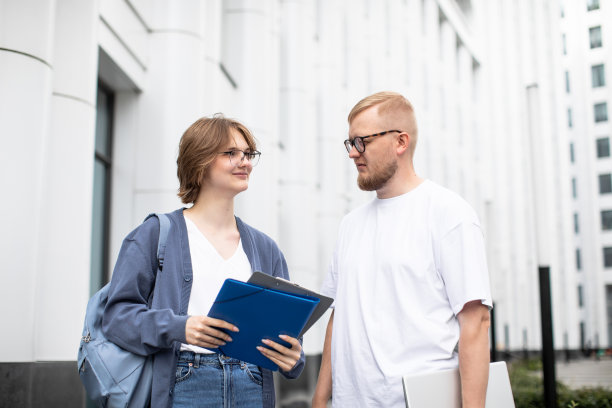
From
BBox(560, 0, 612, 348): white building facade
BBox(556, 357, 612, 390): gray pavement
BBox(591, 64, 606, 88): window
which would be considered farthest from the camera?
BBox(591, 64, 606, 88): window

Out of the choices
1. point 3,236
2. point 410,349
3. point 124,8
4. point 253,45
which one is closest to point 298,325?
point 410,349

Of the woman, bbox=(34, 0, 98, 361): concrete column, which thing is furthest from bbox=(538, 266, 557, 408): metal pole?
the woman

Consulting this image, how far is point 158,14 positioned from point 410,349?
7.45 metres

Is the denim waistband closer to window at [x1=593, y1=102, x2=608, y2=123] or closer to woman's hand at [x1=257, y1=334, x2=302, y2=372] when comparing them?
woman's hand at [x1=257, y1=334, x2=302, y2=372]

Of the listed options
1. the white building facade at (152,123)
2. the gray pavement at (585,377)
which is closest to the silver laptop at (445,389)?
the white building facade at (152,123)

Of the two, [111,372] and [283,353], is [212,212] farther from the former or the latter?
[111,372]

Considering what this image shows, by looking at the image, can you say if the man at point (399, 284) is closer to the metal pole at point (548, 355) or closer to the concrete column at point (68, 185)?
the concrete column at point (68, 185)

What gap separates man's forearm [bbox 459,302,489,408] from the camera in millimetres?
3254

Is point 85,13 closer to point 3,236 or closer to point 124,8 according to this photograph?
point 124,8

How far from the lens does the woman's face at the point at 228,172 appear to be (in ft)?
11.8

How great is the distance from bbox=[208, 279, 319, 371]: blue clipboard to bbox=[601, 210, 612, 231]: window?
2860 inches

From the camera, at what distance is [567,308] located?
5903 cm

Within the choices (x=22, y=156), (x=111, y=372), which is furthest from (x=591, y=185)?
(x=111, y=372)

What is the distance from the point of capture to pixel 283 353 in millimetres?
3273
